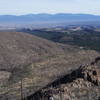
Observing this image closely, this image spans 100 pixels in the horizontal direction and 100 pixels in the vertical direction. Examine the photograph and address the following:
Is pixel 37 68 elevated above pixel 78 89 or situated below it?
below

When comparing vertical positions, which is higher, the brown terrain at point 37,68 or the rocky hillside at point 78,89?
the rocky hillside at point 78,89

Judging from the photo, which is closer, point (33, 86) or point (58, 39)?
point (33, 86)

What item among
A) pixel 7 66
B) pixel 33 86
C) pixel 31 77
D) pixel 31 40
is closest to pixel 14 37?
pixel 31 40

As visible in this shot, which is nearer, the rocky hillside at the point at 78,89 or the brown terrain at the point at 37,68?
the rocky hillside at the point at 78,89

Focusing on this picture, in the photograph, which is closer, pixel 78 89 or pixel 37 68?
pixel 78 89

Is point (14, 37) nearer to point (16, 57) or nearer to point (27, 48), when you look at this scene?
point (27, 48)

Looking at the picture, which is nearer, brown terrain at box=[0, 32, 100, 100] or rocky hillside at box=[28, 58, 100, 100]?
rocky hillside at box=[28, 58, 100, 100]

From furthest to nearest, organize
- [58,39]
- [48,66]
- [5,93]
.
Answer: [58,39], [48,66], [5,93]

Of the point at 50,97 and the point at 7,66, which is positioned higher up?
the point at 50,97
